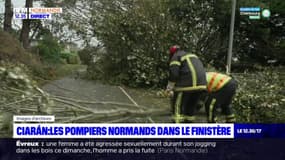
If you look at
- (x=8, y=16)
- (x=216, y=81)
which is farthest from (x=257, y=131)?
(x=8, y=16)

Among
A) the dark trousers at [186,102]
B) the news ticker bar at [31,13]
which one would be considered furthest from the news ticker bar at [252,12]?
the news ticker bar at [31,13]

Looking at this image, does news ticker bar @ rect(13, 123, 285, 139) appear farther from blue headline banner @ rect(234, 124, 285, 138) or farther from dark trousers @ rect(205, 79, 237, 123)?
dark trousers @ rect(205, 79, 237, 123)

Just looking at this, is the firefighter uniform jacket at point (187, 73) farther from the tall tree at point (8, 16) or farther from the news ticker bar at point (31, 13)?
the tall tree at point (8, 16)

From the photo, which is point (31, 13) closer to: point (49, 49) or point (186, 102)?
point (49, 49)

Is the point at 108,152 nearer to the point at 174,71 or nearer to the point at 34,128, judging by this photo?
the point at 34,128

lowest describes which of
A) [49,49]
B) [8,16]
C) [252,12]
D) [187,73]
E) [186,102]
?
[186,102]

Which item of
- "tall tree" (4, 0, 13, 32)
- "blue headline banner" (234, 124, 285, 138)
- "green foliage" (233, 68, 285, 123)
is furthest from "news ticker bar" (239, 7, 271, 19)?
"tall tree" (4, 0, 13, 32)

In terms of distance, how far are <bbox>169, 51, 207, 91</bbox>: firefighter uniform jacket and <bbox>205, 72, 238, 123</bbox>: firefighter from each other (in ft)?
0.29

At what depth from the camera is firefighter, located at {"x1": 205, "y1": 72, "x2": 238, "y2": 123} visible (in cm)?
355

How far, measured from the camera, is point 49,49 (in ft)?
15.0

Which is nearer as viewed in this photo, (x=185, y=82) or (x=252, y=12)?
(x=185, y=82)

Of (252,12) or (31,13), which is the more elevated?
(252,12)

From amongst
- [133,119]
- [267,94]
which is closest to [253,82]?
[267,94]

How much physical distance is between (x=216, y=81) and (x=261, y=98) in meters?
0.58
